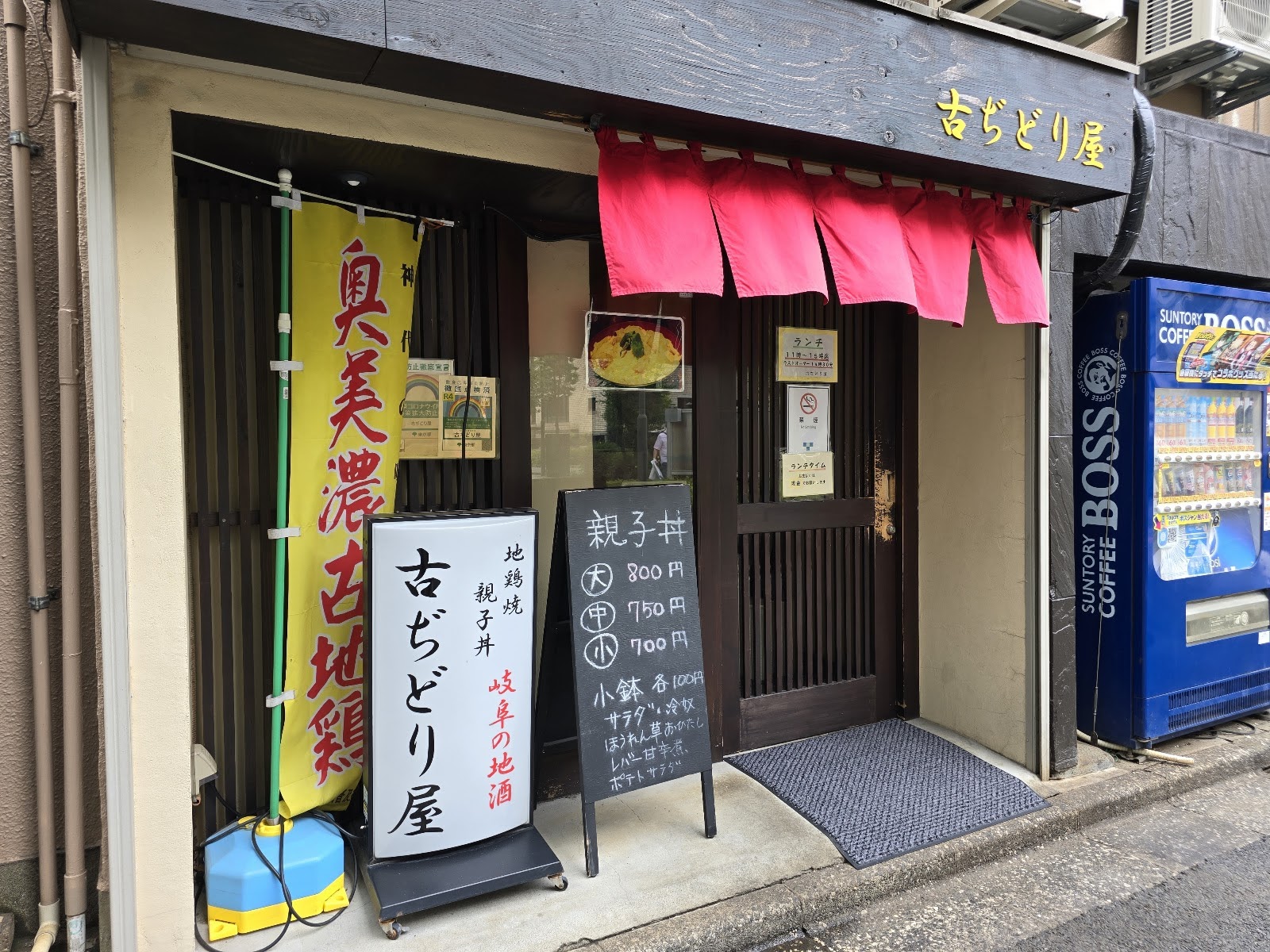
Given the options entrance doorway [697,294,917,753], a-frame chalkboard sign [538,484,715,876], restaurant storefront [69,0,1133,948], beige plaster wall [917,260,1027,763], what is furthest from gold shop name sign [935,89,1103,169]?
a-frame chalkboard sign [538,484,715,876]

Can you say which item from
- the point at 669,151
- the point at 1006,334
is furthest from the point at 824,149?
the point at 1006,334

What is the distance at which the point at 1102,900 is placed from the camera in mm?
3738

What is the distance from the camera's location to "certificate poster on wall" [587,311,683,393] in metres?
4.55

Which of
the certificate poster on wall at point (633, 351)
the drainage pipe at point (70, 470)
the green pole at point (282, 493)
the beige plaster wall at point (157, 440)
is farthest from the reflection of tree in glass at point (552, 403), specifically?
the drainage pipe at point (70, 470)

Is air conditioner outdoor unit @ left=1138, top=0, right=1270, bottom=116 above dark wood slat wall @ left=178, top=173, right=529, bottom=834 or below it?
above

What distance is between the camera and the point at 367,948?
315 cm

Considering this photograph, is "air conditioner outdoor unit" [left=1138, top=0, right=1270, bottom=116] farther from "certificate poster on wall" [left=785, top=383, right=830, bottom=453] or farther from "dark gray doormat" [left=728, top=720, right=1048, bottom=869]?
"dark gray doormat" [left=728, top=720, right=1048, bottom=869]

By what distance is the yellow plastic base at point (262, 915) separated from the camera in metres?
3.20

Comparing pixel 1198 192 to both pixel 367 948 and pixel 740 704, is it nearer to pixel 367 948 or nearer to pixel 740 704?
pixel 740 704

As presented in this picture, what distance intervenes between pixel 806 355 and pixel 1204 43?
3927 mm

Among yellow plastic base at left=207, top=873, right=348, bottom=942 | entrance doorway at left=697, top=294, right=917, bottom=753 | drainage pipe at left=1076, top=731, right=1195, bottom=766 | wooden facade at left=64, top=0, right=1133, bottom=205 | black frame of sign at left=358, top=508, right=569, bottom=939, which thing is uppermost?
wooden facade at left=64, top=0, right=1133, bottom=205

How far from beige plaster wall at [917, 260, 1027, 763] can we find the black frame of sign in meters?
3.15

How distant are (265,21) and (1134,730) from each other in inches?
246

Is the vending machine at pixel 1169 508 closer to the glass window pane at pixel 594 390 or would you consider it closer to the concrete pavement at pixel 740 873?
the concrete pavement at pixel 740 873
